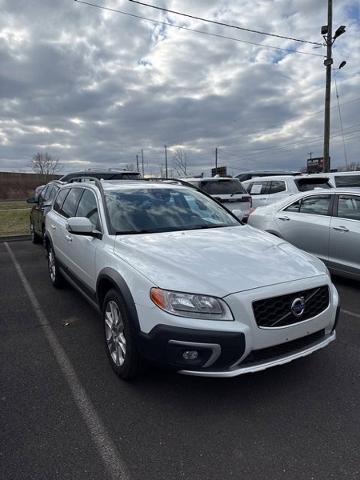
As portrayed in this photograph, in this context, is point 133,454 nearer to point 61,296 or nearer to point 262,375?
point 262,375

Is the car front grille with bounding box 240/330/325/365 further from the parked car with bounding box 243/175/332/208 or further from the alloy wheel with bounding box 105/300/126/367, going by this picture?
the parked car with bounding box 243/175/332/208

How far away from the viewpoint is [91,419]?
270cm

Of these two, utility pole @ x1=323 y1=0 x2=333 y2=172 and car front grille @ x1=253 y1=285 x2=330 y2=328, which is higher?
utility pole @ x1=323 y1=0 x2=333 y2=172

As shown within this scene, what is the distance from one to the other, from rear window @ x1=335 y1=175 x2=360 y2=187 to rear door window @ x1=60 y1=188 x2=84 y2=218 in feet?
21.5

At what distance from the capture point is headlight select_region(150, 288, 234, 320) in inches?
102

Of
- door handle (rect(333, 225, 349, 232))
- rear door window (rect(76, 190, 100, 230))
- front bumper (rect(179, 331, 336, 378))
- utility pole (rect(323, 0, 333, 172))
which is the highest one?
utility pole (rect(323, 0, 333, 172))

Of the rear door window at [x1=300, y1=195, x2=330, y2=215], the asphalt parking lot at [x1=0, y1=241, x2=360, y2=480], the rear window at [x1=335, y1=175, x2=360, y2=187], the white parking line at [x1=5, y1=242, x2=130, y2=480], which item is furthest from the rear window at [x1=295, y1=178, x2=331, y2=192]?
the white parking line at [x1=5, y1=242, x2=130, y2=480]

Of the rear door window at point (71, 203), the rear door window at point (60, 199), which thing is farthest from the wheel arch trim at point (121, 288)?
the rear door window at point (60, 199)

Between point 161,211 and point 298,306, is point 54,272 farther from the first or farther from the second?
point 298,306

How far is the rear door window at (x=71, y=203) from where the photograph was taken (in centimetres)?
500

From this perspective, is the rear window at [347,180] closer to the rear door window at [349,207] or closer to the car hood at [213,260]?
the rear door window at [349,207]

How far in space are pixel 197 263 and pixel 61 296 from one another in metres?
3.38

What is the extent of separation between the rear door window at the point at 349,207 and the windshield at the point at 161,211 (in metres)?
2.33

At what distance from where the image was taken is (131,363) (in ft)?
9.70
